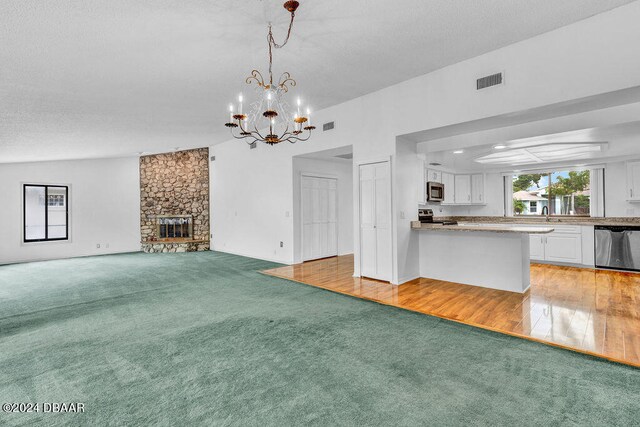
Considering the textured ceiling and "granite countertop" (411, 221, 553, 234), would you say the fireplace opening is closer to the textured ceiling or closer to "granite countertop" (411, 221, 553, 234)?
the textured ceiling

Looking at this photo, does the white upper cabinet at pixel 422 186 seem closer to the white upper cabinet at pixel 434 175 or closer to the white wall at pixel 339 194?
the white upper cabinet at pixel 434 175

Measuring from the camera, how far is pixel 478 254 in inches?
190

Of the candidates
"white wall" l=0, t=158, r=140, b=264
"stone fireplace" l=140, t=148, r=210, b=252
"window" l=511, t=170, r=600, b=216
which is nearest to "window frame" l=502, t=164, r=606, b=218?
"window" l=511, t=170, r=600, b=216

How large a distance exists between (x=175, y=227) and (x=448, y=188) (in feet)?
26.5

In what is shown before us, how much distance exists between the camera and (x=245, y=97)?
4938mm

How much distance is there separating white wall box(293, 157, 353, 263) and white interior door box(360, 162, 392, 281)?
6.41 ft

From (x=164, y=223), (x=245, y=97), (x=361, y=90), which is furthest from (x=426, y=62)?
(x=164, y=223)

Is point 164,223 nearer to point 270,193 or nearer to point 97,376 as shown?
point 270,193

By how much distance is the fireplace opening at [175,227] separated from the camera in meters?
9.60

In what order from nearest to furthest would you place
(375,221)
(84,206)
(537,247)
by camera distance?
(375,221), (537,247), (84,206)

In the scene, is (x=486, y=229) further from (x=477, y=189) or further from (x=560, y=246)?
(x=477, y=189)

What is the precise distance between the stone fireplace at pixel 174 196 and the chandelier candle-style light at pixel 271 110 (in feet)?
9.16

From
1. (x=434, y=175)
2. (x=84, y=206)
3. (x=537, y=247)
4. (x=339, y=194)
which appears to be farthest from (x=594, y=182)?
(x=84, y=206)

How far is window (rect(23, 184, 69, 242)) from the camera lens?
813 centimetres
